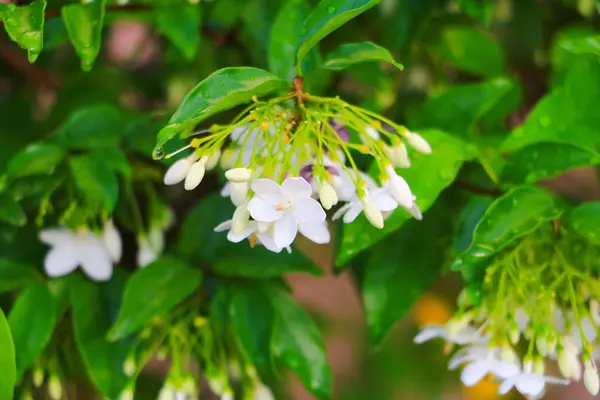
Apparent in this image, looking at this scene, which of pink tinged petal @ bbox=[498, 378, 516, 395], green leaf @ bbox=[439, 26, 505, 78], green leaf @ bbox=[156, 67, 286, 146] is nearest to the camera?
green leaf @ bbox=[156, 67, 286, 146]

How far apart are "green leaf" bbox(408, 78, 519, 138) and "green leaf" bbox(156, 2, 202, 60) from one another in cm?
24

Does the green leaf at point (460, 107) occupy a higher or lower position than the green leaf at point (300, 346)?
higher

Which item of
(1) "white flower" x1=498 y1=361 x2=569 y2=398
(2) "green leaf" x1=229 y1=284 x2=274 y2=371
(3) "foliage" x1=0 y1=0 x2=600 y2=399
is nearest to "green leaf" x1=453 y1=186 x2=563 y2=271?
(3) "foliage" x1=0 y1=0 x2=600 y2=399

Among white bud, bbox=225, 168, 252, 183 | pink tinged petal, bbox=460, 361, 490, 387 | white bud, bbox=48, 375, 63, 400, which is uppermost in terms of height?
white bud, bbox=225, 168, 252, 183

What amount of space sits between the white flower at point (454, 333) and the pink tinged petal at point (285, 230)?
0.20m

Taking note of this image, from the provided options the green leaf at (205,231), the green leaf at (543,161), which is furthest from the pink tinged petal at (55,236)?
the green leaf at (543,161)

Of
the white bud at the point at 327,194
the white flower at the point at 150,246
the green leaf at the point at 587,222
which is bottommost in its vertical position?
the white flower at the point at 150,246

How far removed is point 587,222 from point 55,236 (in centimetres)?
50

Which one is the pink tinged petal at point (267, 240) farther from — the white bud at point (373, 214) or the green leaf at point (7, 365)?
the green leaf at point (7, 365)

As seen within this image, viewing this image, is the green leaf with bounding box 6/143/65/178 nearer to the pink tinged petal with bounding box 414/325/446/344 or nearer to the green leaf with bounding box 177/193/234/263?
the green leaf with bounding box 177/193/234/263

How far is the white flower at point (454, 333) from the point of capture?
0.60 m

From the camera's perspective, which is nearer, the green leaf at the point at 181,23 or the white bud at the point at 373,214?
the white bud at the point at 373,214

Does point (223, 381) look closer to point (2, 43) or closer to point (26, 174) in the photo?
point (26, 174)

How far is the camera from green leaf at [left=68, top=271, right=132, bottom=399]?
0.64m
